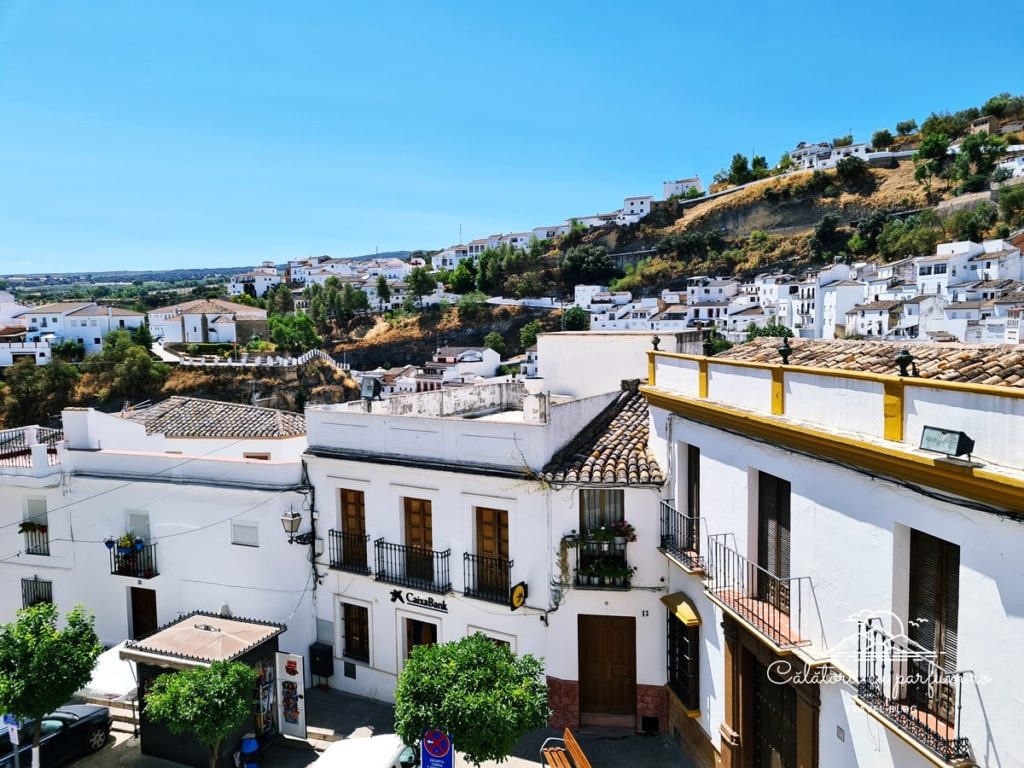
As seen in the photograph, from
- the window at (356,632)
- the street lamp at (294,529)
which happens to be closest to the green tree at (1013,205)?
the window at (356,632)

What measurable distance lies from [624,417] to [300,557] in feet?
24.0

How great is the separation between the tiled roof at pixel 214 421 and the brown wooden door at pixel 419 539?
512 centimetres

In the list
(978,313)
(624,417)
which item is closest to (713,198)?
(978,313)

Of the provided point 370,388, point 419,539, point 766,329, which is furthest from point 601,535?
point 766,329

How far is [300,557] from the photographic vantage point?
15.0m

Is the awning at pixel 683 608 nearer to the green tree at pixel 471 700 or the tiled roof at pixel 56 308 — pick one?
the green tree at pixel 471 700

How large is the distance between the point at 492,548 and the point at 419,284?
4131 inches

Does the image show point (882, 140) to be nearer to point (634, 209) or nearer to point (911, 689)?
point (634, 209)

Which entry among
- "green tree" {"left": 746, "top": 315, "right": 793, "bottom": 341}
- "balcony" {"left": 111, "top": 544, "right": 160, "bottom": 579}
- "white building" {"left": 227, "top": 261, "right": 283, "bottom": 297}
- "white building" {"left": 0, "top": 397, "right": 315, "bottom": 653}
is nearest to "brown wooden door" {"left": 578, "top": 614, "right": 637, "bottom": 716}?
"white building" {"left": 0, "top": 397, "right": 315, "bottom": 653}

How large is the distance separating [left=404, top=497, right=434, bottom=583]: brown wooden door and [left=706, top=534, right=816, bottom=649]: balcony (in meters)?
5.48

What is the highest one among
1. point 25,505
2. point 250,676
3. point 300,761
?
point 25,505

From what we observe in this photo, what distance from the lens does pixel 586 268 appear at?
11550 cm

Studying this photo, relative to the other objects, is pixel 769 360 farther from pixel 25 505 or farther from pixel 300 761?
pixel 25 505

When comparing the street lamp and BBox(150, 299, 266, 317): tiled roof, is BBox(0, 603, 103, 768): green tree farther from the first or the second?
BBox(150, 299, 266, 317): tiled roof
